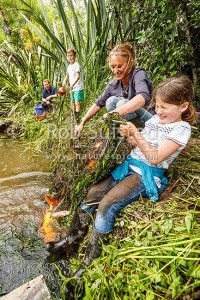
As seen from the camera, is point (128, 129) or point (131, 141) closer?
point (128, 129)

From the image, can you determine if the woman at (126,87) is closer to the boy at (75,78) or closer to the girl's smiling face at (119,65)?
the girl's smiling face at (119,65)

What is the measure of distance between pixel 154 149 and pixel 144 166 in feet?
0.61

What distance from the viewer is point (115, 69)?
6.48 ft

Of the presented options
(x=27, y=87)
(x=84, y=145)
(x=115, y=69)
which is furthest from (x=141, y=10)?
(x=27, y=87)

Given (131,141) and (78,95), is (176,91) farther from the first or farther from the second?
(78,95)

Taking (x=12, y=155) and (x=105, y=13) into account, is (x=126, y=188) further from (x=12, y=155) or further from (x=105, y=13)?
(x=105, y=13)

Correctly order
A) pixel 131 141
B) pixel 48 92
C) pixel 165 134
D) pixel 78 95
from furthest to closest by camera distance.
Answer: pixel 48 92 < pixel 78 95 < pixel 131 141 < pixel 165 134

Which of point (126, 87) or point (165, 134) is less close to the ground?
point (126, 87)

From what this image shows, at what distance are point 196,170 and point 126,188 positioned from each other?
667mm

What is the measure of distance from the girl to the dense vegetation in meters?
0.10

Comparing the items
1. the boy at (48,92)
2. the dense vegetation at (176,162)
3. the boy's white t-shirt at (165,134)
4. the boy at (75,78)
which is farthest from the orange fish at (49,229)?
the boy at (48,92)

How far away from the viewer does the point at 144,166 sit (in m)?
1.52

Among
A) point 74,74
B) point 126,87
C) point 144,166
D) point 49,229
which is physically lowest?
point 49,229

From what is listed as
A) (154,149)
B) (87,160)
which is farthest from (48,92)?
(154,149)
